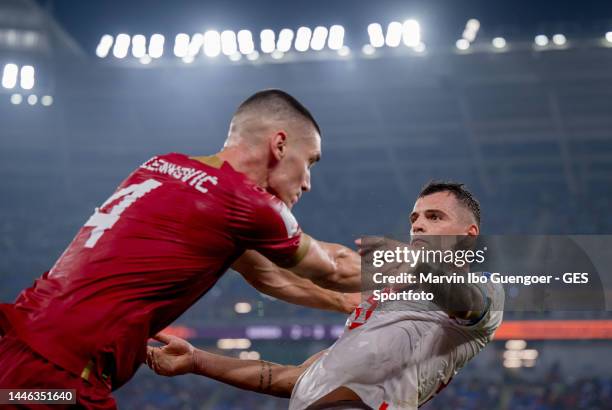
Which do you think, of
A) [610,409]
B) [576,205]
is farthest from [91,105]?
[610,409]

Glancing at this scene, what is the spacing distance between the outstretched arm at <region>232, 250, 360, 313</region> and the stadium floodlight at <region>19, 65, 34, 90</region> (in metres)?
24.5

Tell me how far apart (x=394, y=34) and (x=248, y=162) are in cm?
2374

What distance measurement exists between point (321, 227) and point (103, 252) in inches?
899

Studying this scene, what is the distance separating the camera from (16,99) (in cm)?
2591

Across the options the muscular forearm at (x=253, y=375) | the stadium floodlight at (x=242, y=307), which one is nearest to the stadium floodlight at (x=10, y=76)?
the stadium floodlight at (x=242, y=307)

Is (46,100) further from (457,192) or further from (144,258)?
(144,258)

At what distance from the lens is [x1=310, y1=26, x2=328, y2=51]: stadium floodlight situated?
2541cm

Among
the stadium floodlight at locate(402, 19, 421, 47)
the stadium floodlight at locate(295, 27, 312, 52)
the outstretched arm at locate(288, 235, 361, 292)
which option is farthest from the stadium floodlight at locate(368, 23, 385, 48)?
the outstretched arm at locate(288, 235, 361, 292)

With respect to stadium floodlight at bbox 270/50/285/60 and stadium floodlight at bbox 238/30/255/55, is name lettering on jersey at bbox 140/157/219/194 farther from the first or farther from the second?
stadium floodlight at bbox 238/30/255/55

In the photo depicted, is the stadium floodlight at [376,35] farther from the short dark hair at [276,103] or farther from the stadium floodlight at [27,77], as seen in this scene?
the short dark hair at [276,103]

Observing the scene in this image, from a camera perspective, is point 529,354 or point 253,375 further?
point 529,354

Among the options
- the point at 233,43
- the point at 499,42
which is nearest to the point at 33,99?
the point at 233,43

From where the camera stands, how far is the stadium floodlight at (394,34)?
994 inches

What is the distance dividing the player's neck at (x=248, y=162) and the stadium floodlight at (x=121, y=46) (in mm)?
24740
